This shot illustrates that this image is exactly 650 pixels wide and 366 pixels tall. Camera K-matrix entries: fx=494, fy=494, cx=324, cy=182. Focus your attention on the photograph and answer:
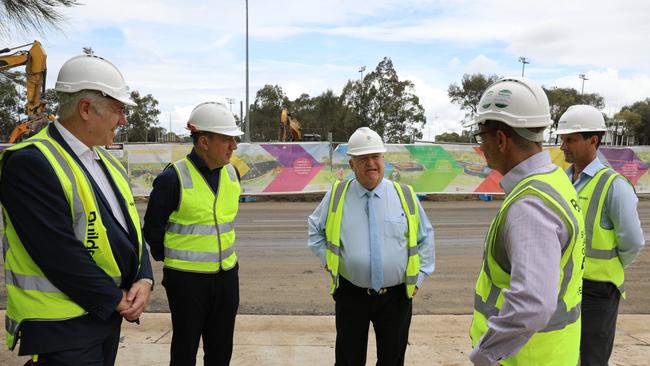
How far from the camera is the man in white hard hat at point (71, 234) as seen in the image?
2.13m

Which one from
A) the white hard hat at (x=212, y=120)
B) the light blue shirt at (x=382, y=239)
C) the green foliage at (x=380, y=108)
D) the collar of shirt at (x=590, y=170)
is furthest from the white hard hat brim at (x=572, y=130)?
the green foliage at (x=380, y=108)

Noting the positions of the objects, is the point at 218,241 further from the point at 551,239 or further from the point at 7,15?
the point at 551,239

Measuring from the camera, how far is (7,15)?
3242mm

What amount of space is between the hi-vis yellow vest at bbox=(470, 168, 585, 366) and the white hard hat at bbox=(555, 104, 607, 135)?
5.18 feet

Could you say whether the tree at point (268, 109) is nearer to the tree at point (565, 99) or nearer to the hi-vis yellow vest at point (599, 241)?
the tree at point (565, 99)

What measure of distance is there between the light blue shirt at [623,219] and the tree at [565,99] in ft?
187

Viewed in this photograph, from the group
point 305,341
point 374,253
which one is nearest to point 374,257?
point 374,253

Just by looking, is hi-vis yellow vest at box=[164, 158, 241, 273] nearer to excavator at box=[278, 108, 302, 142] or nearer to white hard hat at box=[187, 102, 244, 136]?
white hard hat at box=[187, 102, 244, 136]

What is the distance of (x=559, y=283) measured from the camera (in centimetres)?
199

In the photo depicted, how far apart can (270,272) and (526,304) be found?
238 inches

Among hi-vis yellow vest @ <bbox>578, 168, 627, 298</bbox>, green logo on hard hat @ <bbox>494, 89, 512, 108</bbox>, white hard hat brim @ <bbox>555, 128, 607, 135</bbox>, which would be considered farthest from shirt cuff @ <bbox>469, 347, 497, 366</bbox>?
white hard hat brim @ <bbox>555, 128, 607, 135</bbox>

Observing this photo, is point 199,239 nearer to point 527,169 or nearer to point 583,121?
point 527,169

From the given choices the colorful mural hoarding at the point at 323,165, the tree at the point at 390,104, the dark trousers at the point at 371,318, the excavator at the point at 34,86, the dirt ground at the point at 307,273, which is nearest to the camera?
the dark trousers at the point at 371,318

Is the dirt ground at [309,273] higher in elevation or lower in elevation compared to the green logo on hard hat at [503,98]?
lower
